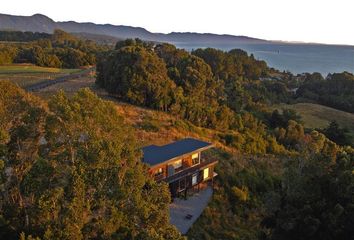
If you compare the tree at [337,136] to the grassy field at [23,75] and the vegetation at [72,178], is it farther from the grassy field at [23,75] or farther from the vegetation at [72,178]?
the vegetation at [72,178]

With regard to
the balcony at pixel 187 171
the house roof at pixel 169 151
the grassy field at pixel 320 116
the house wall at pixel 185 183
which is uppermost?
the house roof at pixel 169 151

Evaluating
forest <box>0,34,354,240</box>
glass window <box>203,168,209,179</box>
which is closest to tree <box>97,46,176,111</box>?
forest <box>0,34,354,240</box>

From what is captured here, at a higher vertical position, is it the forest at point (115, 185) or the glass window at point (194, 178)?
the forest at point (115, 185)

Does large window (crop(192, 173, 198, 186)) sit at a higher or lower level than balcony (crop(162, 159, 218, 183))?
lower

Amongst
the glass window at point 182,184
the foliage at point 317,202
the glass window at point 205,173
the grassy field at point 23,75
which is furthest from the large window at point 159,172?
the grassy field at point 23,75

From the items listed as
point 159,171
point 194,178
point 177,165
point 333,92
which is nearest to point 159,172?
point 159,171

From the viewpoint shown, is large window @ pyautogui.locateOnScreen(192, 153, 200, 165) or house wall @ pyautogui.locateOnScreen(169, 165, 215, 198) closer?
house wall @ pyautogui.locateOnScreen(169, 165, 215, 198)

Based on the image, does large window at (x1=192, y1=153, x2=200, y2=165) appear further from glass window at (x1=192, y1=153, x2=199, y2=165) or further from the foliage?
the foliage

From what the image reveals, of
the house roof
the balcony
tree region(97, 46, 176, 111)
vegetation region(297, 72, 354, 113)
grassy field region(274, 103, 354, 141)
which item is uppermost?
tree region(97, 46, 176, 111)

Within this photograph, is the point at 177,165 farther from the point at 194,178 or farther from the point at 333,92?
the point at 333,92
